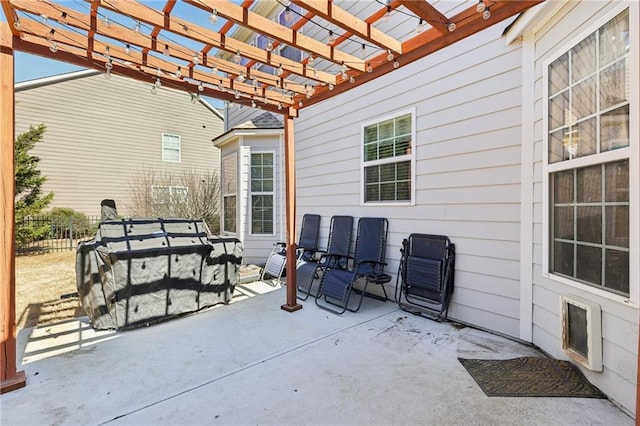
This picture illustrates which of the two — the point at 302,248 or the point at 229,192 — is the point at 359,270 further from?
the point at 229,192

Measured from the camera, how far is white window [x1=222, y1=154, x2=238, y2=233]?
7.30 metres

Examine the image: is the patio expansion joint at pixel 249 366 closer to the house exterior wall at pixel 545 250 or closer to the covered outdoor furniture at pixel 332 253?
the covered outdoor furniture at pixel 332 253

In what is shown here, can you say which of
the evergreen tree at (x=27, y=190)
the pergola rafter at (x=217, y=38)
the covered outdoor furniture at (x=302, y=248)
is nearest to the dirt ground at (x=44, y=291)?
the evergreen tree at (x=27, y=190)

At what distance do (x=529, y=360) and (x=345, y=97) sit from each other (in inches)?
166

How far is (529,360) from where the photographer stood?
2.60m

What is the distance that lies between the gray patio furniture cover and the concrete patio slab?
22 centimetres

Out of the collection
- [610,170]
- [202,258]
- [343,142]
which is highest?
[343,142]

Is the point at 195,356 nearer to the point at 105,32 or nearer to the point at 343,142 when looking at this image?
the point at 105,32

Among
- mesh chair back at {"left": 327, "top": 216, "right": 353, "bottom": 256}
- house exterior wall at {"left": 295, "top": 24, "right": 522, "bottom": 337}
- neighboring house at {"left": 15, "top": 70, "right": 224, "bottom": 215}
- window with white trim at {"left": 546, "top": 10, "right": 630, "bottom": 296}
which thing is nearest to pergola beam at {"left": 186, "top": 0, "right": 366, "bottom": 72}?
house exterior wall at {"left": 295, "top": 24, "right": 522, "bottom": 337}

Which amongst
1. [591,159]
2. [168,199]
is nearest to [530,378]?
[591,159]

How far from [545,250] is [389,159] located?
2.21 meters

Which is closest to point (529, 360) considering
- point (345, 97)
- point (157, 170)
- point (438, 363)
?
point (438, 363)

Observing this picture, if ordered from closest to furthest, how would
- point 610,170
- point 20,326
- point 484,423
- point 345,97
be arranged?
1. point 484,423
2. point 610,170
3. point 20,326
4. point 345,97

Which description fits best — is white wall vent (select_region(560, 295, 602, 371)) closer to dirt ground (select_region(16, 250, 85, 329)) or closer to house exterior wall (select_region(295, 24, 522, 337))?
house exterior wall (select_region(295, 24, 522, 337))
